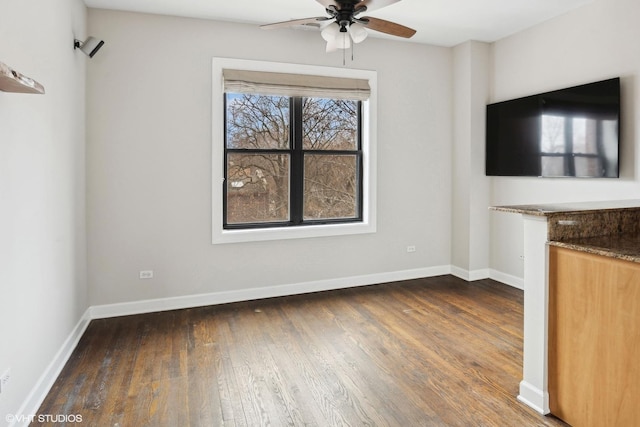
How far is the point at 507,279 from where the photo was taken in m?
4.61

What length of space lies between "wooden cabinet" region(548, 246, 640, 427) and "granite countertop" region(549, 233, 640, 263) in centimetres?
3

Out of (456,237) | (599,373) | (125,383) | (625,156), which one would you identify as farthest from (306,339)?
(625,156)

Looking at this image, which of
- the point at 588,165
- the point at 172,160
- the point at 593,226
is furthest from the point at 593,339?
the point at 172,160

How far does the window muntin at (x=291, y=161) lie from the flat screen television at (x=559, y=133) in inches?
62.6

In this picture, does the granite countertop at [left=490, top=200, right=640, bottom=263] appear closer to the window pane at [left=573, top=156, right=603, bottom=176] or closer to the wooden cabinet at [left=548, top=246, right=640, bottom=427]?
the wooden cabinet at [left=548, top=246, right=640, bottom=427]

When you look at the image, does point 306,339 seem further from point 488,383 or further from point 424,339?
point 488,383

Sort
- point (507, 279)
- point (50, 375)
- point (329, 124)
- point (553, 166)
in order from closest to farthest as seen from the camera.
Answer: point (50, 375)
point (553, 166)
point (329, 124)
point (507, 279)

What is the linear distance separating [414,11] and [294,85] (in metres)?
1.35

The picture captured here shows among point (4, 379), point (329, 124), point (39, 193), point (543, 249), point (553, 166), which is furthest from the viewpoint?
point (329, 124)

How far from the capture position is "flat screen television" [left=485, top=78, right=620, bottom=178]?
3387 millimetres

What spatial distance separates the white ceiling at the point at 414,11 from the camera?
3.50 m

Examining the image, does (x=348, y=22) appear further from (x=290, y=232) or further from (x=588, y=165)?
(x=588, y=165)

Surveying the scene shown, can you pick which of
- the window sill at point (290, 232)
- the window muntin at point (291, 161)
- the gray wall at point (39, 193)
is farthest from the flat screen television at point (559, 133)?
the gray wall at point (39, 193)

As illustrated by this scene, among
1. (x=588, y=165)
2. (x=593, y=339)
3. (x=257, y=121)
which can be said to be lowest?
(x=593, y=339)
